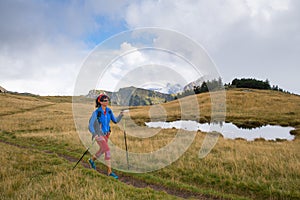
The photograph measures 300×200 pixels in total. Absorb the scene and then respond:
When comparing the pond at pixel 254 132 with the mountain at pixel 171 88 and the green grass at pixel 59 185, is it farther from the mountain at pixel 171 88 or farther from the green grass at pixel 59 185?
the green grass at pixel 59 185

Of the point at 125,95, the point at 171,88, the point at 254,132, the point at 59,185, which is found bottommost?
the point at 59,185

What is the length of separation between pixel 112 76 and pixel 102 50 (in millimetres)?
1455

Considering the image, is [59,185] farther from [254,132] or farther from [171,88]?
[254,132]

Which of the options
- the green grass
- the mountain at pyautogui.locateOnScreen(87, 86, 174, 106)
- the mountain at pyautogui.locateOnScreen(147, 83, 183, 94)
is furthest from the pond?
the green grass

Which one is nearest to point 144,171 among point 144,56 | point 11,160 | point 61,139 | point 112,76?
point 112,76

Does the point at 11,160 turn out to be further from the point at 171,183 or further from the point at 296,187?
the point at 296,187

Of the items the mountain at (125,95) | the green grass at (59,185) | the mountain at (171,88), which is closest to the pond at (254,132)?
the mountain at (125,95)

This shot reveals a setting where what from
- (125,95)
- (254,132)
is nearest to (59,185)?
(125,95)

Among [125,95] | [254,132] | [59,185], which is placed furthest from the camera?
[254,132]

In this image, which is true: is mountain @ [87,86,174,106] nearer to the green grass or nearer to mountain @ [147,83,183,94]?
mountain @ [147,83,183,94]

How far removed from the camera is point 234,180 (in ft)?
26.4

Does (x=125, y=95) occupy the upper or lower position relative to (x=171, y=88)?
lower

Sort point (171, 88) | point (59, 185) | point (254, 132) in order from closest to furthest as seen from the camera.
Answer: point (59, 185) → point (171, 88) → point (254, 132)

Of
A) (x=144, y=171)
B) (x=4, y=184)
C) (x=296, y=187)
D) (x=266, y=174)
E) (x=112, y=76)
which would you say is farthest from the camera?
(x=112, y=76)
